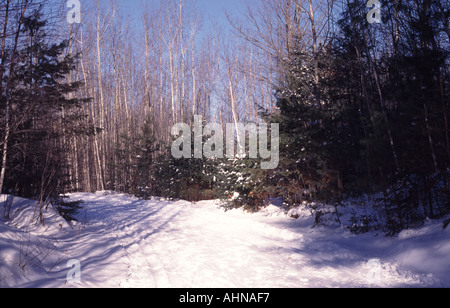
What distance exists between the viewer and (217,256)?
5.24 m

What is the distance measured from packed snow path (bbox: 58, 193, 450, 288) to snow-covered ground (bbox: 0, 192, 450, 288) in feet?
0.05

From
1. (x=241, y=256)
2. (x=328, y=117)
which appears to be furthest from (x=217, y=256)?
(x=328, y=117)

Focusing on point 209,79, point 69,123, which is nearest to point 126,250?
point 69,123

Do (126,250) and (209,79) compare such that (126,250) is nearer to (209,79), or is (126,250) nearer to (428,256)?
(428,256)

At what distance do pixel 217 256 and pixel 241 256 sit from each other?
0.41 meters

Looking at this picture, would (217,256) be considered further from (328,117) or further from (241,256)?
(328,117)

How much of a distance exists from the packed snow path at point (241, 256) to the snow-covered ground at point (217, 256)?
0.01 meters

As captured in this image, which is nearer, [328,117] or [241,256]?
[241,256]

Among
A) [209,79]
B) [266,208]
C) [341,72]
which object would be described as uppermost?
[209,79]

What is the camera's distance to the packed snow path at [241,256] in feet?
13.1

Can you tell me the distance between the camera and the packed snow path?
158 inches

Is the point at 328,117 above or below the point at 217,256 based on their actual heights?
above
